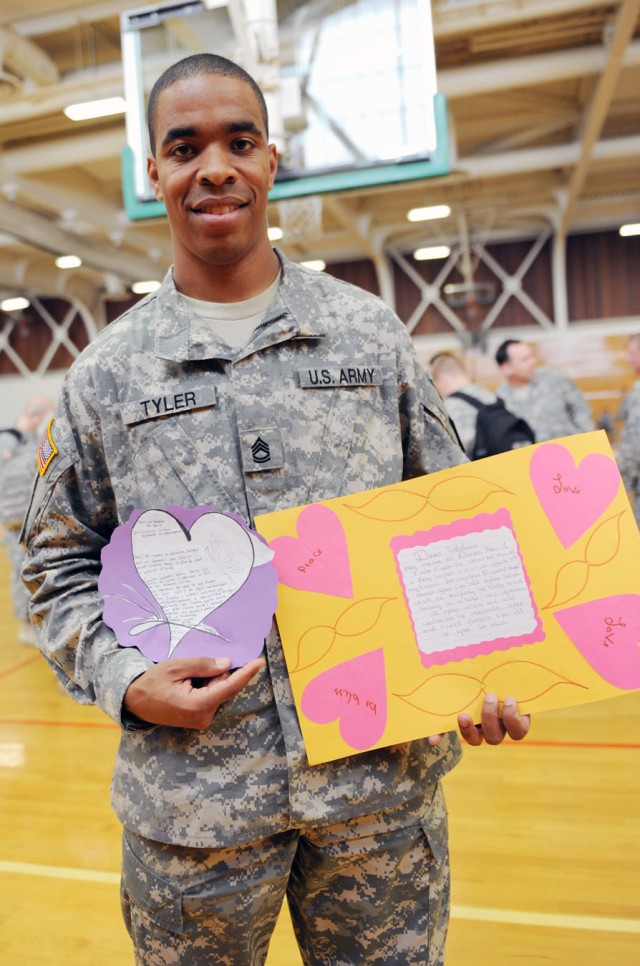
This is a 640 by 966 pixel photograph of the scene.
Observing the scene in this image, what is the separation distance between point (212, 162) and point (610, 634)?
0.85 m

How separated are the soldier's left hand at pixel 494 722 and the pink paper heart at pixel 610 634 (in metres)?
0.13

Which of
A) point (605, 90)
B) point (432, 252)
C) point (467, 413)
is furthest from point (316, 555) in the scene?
point (432, 252)

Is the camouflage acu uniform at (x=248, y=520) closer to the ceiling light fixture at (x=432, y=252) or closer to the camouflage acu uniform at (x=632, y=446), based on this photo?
the camouflage acu uniform at (x=632, y=446)

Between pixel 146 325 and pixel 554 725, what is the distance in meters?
3.22

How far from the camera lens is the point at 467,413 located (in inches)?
177

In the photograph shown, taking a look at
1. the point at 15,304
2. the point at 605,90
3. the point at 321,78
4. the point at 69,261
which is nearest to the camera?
the point at 321,78

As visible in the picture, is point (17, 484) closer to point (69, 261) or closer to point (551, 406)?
point (551, 406)

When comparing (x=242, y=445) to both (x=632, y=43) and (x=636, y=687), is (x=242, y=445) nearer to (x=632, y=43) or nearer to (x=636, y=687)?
(x=636, y=687)

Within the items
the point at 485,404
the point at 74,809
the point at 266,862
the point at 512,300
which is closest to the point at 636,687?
the point at 266,862

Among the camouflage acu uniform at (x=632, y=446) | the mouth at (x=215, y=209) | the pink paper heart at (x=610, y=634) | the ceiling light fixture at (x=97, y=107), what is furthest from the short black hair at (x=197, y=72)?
the ceiling light fixture at (x=97, y=107)

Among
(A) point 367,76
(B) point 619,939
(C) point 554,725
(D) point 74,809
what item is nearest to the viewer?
(B) point 619,939

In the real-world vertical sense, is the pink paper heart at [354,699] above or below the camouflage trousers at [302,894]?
above

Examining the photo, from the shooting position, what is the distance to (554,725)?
12.1 ft

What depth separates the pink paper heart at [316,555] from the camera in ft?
3.47
